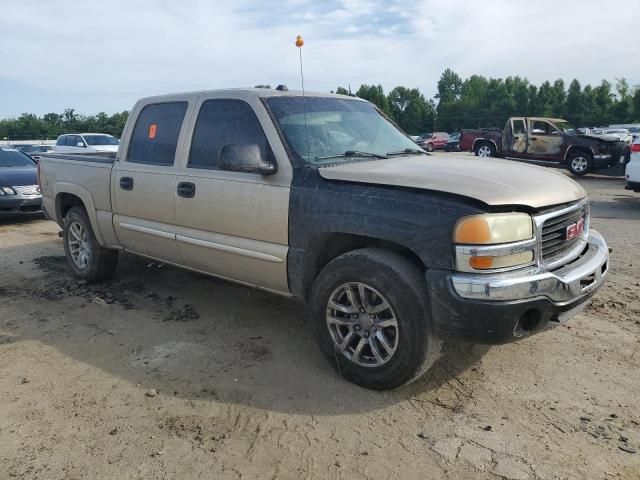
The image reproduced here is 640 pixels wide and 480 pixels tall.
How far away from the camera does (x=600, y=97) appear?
66250 mm

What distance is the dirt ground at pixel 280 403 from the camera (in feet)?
8.55

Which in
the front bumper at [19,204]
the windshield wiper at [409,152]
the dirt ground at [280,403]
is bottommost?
the dirt ground at [280,403]

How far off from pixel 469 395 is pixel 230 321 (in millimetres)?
2137

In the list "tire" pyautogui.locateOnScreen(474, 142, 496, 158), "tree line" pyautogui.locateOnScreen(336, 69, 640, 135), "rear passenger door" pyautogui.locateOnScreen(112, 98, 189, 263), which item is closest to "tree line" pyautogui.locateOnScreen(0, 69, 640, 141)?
"tree line" pyautogui.locateOnScreen(336, 69, 640, 135)

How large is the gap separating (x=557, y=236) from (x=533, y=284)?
54 centimetres

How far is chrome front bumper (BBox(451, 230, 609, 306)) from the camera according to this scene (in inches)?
108

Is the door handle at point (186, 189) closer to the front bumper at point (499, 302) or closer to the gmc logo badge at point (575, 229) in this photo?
the front bumper at point (499, 302)

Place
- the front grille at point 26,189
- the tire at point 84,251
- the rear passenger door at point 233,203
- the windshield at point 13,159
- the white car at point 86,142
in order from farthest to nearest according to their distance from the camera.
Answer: the white car at point 86,142 < the windshield at point 13,159 < the front grille at point 26,189 < the tire at point 84,251 < the rear passenger door at point 233,203

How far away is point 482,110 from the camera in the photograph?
7931cm

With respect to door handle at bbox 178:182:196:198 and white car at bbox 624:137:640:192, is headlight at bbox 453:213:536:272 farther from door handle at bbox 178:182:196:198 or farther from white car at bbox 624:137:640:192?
white car at bbox 624:137:640:192

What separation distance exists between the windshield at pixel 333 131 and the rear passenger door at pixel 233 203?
14 centimetres

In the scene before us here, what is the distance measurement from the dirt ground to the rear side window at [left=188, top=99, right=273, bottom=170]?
141cm

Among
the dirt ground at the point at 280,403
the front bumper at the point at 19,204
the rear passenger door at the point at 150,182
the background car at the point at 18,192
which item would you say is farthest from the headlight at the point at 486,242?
the front bumper at the point at 19,204

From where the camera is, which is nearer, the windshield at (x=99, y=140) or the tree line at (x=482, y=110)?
the windshield at (x=99, y=140)
